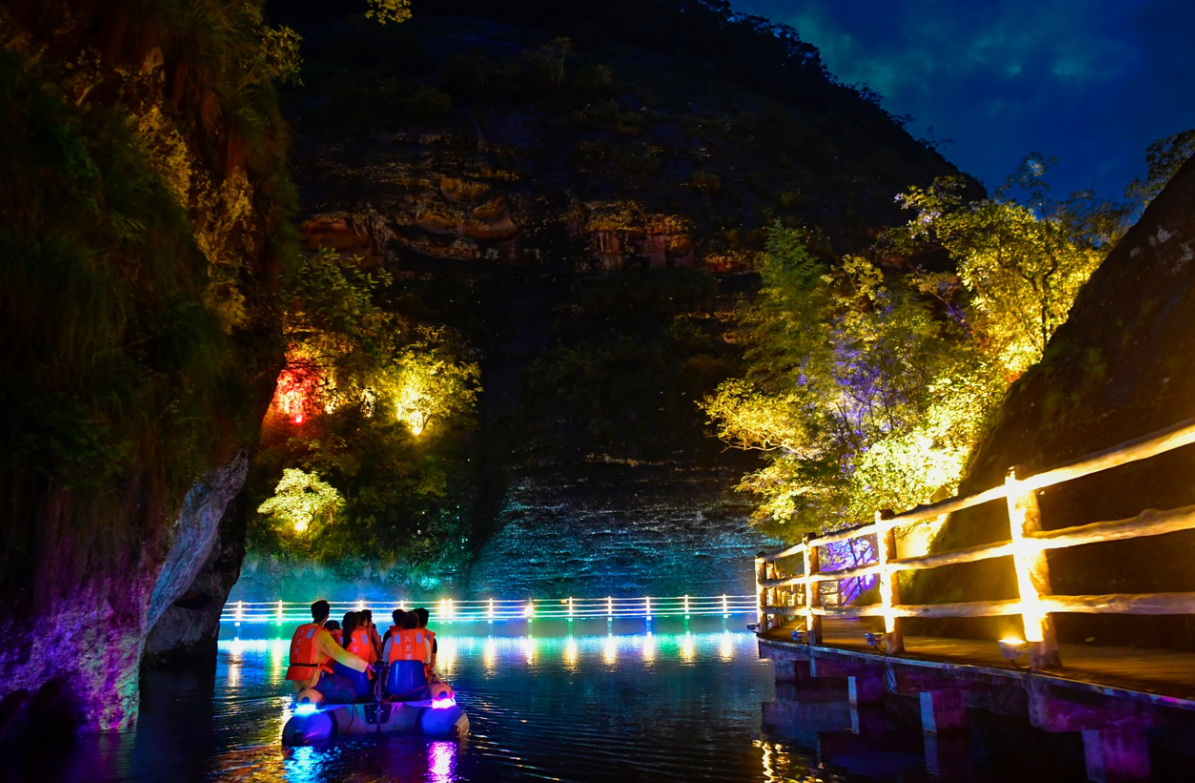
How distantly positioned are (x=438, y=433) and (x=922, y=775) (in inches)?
1054

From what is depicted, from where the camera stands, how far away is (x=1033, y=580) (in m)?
4.62

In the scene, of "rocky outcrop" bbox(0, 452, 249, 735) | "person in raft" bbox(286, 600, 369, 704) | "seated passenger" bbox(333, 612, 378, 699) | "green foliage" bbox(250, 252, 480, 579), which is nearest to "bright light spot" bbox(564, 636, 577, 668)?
"seated passenger" bbox(333, 612, 378, 699)

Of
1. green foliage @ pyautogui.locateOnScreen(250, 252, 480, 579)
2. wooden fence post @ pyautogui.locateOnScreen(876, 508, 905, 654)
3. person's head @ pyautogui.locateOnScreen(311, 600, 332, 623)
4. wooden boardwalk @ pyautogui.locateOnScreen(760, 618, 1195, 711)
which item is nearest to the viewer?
wooden boardwalk @ pyautogui.locateOnScreen(760, 618, 1195, 711)

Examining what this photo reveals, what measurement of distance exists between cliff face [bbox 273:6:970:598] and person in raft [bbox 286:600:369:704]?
19.7 m

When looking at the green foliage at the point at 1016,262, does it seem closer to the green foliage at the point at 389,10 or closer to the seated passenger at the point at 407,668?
the green foliage at the point at 389,10

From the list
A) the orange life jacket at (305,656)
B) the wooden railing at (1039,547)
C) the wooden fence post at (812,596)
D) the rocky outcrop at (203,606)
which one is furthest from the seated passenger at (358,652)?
the rocky outcrop at (203,606)

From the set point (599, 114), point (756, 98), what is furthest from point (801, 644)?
point (756, 98)

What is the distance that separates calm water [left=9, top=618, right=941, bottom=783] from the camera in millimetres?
6480

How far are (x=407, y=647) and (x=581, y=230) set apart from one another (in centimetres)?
4089

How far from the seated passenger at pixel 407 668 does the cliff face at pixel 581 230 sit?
19784mm

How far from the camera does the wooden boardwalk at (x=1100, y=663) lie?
12.4 ft

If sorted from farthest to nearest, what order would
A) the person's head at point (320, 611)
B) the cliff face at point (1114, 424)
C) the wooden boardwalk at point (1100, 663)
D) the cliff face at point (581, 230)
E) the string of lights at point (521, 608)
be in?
the cliff face at point (581, 230)
the string of lights at point (521, 608)
the person's head at point (320, 611)
the cliff face at point (1114, 424)
the wooden boardwalk at point (1100, 663)

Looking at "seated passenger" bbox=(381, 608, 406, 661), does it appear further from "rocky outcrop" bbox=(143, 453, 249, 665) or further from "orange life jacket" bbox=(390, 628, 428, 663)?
"rocky outcrop" bbox=(143, 453, 249, 665)

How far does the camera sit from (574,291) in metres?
44.3
